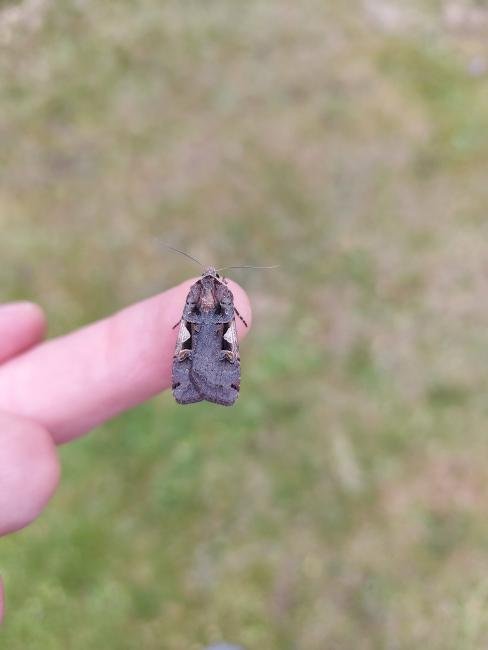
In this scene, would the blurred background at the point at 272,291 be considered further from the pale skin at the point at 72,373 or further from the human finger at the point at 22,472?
the human finger at the point at 22,472

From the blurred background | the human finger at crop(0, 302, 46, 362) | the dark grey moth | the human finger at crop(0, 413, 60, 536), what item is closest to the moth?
the dark grey moth

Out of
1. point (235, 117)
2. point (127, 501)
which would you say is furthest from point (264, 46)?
point (127, 501)

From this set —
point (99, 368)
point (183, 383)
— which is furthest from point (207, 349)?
point (99, 368)

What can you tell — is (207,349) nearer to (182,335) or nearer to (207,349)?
(207,349)

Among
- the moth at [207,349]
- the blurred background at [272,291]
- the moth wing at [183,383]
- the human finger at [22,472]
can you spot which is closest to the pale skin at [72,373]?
the human finger at [22,472]

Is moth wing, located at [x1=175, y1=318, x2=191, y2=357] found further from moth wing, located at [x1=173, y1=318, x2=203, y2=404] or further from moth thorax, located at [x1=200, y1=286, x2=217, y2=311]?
moth thorax, located at [x1=200, y1=286, x2=217, y2=311]
